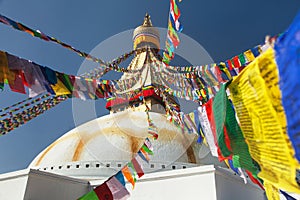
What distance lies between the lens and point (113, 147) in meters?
6.41

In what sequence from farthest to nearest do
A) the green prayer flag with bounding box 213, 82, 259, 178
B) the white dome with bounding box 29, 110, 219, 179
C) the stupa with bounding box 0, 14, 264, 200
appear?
the white dome with bounding box 29, 110, 219, 179 < the stupa with bounding box 0, 14, 264, 200 < the green prayer flag with bounding box 213, 82, 259, 178

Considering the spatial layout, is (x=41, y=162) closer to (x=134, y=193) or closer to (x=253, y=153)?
(x=134, y=193)

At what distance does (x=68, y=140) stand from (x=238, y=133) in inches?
246

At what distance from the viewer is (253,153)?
1743mm

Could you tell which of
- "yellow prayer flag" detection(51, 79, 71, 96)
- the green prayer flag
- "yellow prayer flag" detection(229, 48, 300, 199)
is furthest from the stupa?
"yellow prayer flag" detection(229, 48, 300, 199)

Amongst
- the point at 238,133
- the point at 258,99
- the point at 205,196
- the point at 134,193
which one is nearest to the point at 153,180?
the point at 134,193

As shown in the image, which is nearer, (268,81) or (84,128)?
(268,81)

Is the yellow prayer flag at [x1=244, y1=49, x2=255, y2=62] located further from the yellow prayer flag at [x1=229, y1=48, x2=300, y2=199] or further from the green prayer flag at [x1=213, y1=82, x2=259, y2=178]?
the yellow prayer flag at [x1=229, y1=48, x2=300, y2=199]

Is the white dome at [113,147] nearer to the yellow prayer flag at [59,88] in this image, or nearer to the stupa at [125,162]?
the stupa at [125,162]

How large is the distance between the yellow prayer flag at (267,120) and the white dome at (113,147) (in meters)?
4.52

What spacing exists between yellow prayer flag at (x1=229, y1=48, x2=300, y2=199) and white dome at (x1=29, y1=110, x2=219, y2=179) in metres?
4.52

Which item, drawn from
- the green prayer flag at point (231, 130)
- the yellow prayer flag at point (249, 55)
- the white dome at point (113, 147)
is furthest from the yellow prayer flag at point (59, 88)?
the white dome at point (113, 147)

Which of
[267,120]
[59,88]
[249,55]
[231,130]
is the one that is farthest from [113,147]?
[267,120]

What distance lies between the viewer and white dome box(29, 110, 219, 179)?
20.3 ft
